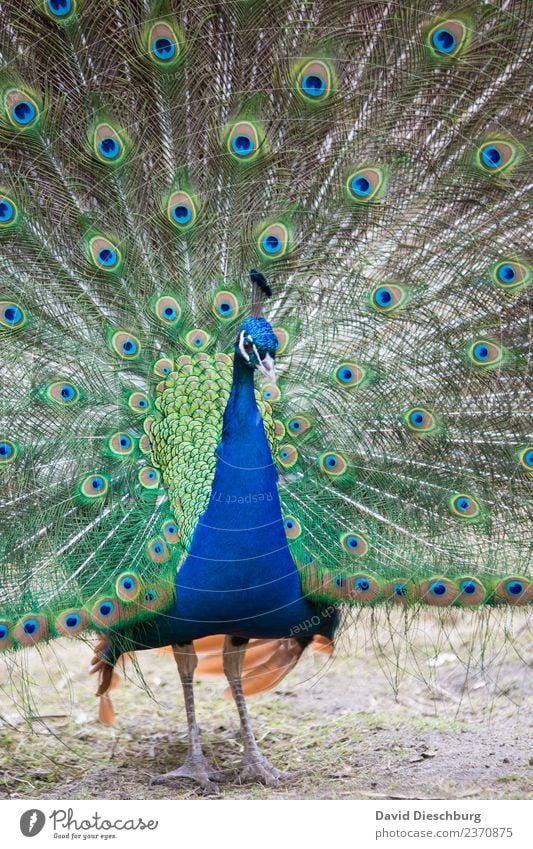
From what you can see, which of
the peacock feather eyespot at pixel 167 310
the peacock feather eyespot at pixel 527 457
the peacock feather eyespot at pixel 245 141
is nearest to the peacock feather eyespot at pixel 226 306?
the peacock feather eyespot at pixel 167 310

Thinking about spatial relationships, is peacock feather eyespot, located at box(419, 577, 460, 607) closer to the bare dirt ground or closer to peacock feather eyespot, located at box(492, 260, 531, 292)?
the bare dirt ground

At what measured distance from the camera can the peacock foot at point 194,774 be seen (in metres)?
3.78

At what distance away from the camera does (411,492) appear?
3475 millimetres

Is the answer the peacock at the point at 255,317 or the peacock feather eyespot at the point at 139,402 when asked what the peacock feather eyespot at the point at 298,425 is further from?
the peacock feather eyespot at the point at 139,402

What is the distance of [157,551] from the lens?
3.35 m

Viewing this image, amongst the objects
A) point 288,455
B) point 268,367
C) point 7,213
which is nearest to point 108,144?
point 7,213

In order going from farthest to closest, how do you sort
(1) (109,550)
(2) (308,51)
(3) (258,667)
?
(3) (258,667) → (1) (109,550) → (2) (308,51)

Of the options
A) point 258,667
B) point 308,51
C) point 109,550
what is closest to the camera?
point 308,51

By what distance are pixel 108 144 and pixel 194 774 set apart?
2.27m

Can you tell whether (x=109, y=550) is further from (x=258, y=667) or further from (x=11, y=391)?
(x=258, y=667)

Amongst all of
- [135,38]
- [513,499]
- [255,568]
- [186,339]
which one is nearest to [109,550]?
[255,568]

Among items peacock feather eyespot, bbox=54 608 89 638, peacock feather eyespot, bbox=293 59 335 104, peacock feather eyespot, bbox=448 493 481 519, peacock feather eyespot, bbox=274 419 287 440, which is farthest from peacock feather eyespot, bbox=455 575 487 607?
peacock feather eyespot, bbox=293 59 335 104

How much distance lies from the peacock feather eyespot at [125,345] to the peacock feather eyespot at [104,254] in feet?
0.72

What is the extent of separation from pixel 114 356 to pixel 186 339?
0.26 meters
